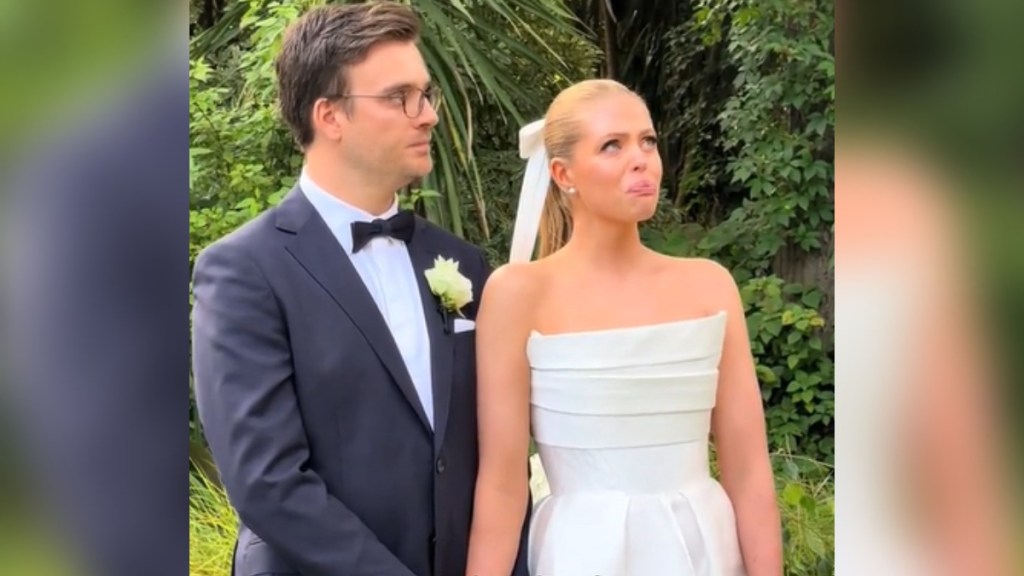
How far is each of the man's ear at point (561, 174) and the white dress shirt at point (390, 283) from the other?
316mm

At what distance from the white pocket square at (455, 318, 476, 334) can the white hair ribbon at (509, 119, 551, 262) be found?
0.17 metres

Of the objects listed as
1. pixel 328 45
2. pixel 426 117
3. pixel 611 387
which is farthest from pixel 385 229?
pixel 611 387

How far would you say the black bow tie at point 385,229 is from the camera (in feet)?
6.07

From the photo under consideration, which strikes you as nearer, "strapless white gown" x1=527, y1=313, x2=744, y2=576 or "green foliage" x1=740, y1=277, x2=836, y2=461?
"strapless white gown" x1=527, y1=313, x2=744, y2=576

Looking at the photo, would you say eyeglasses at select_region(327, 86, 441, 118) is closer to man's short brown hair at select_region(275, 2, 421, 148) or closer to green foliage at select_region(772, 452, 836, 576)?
man's short brown hair at select_region(275, 2, 421, 148)

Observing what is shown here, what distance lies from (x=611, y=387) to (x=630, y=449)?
0.41 feet

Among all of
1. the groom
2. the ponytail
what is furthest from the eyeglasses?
the ponytail

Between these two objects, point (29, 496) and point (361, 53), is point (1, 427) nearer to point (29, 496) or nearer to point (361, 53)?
point (29, 496)

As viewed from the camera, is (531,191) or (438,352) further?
(531,191)

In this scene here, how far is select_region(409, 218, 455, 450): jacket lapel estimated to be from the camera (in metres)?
1.85

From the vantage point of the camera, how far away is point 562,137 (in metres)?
1.96

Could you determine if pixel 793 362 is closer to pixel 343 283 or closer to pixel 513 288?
pixel 513 288

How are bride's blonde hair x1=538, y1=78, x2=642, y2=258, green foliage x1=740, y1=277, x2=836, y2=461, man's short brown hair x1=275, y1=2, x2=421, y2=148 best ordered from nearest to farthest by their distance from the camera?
man's short brown hair x1=275, y1=2, x2=421, y2=148 → bride's blonde hair x1=538, y1=78, x2=642, y2=258 → green foliage x1=740, y1=277, x2=836, y2=461

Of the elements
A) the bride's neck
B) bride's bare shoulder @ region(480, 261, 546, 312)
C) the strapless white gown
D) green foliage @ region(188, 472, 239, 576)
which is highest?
the bride's neck
